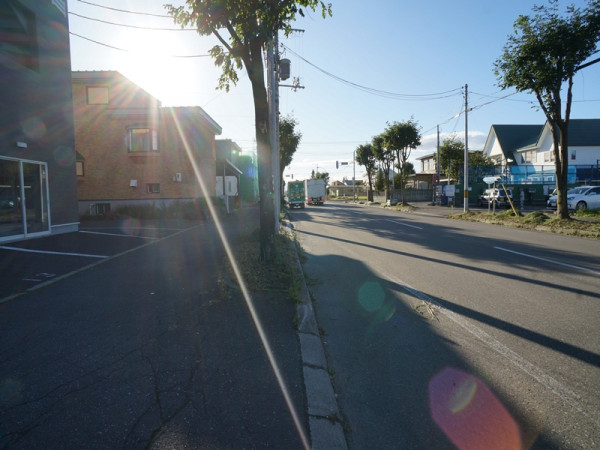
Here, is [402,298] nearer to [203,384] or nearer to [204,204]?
[203,384]

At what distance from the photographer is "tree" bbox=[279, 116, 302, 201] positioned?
3888cm

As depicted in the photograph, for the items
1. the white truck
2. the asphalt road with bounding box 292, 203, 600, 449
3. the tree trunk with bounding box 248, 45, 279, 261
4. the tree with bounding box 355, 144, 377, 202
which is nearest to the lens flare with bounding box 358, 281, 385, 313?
the asphalt road with bounding box 292, 203, 600, 449

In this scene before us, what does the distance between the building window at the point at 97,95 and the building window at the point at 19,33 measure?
34.7ft

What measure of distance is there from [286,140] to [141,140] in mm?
19237

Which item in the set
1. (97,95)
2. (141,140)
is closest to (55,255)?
(141,140)

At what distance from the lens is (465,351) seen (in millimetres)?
3818

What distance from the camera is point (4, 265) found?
24.3 ft

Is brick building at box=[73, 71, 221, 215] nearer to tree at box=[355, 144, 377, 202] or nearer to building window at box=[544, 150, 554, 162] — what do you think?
tree at box=[355, 144, 377, 202]

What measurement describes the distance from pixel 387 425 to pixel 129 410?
190 cm

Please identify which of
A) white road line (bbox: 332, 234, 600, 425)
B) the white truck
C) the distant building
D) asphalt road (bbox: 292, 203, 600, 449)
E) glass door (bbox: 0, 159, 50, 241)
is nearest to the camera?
asphalt road (bbox: 292, 203, 600, 449)

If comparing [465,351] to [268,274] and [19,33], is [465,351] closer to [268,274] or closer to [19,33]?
[268,274]

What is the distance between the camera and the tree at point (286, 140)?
128ft

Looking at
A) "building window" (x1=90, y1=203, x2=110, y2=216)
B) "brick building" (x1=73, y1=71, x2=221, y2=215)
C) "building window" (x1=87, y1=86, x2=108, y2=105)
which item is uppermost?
"building window" (x1=87, y1=86, x2=108, y2=105)

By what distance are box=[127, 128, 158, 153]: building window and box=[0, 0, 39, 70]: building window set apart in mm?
10539
